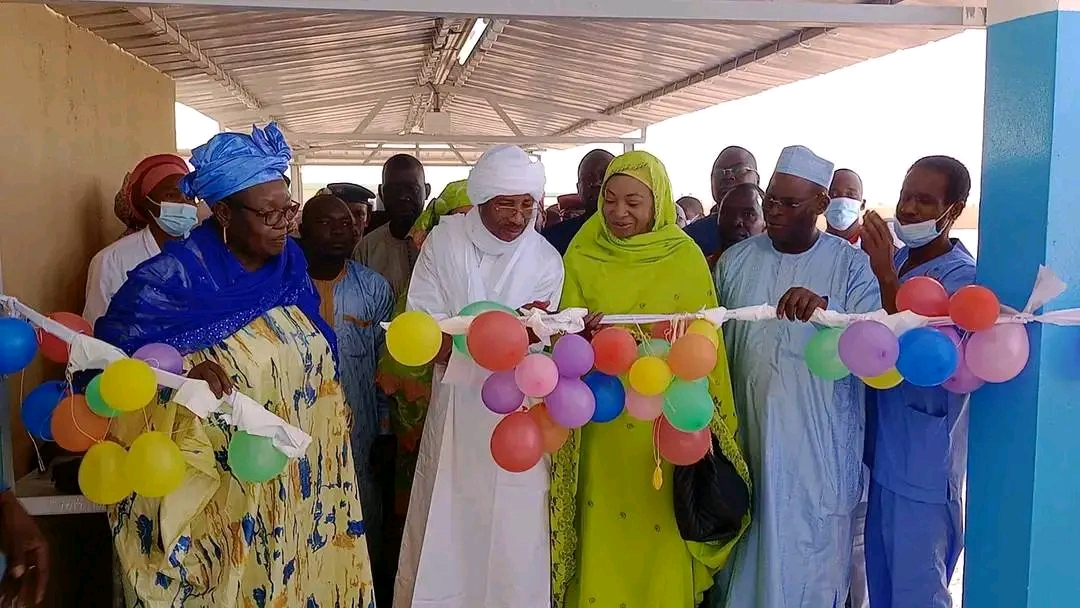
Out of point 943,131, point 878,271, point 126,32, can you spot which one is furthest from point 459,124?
point 878,271

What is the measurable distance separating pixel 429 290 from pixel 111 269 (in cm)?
124

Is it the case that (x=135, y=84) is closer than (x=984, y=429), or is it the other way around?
(x=984, y=429)

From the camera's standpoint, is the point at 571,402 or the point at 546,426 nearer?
the point at 571,402

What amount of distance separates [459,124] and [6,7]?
8.53 metres

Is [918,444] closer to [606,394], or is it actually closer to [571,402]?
[606,394]

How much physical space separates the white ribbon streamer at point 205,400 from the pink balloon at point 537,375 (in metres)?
0.60

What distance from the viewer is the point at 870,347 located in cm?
237

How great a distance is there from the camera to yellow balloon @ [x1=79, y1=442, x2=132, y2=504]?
7.13 feet

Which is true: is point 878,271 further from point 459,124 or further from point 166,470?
point 459,124

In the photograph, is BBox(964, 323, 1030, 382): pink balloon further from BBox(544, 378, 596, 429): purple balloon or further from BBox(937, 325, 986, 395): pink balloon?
BBox(544, 378, 596, 429): purple balloon

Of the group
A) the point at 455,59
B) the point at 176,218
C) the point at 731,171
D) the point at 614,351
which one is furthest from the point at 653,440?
the point at 455,59

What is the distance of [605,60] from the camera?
650cm

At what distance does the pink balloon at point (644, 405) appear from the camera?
2529 mm

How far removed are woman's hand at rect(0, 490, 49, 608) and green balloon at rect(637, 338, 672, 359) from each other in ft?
5.33
